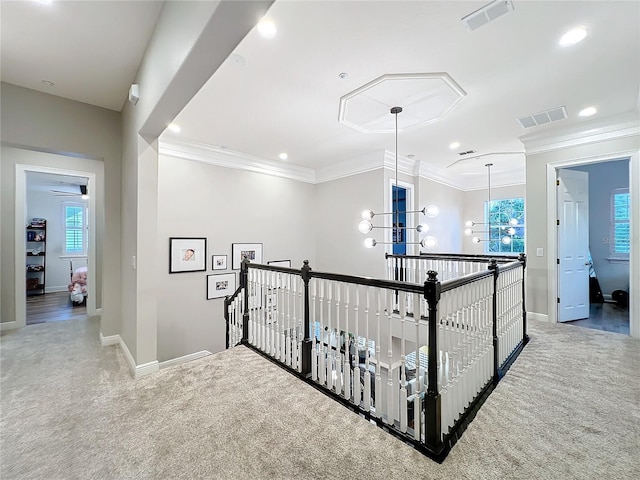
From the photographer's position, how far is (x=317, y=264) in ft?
21.5

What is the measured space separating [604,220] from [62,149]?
994 centimetres

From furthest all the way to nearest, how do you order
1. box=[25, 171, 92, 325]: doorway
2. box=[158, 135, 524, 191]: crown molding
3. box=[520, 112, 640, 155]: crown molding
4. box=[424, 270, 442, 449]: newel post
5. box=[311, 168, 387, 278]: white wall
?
box=[25, 171, 92, 325]: doorway, box=[311, 168, 387, 278]: white wall, box=[158, 135, 524, 191]: crown molding, box=[520, 112, 640, 155]: crown molding, box=[424, 270, 442, 449]: newel post

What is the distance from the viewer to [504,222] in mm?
7316

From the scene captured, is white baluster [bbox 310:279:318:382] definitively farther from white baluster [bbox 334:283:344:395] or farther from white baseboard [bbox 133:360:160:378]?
white baseboard [bbox 133:360:160:378]

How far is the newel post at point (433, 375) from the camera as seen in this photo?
1685mm

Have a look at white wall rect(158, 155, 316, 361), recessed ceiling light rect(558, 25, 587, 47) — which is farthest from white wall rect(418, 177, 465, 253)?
recessed ceiling light rect(558, 25, 587, 47)

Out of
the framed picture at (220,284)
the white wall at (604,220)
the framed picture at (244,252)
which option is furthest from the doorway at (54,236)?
the white wall at (604,220)

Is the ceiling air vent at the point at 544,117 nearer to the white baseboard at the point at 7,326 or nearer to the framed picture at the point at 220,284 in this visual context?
the framed picture at the point at 220,284

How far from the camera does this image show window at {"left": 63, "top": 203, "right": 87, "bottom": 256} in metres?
8.03

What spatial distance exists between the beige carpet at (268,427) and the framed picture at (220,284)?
6.69 feet

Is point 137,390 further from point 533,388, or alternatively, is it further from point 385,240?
point 385,240

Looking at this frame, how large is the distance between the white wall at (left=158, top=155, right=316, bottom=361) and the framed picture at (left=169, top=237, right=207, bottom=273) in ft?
0.26

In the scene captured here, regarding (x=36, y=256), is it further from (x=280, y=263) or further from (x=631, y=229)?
(x=631, y=229)

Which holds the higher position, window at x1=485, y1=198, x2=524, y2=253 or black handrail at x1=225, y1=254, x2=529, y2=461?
window at x1=485, y1=198, x2=524, y2=253
